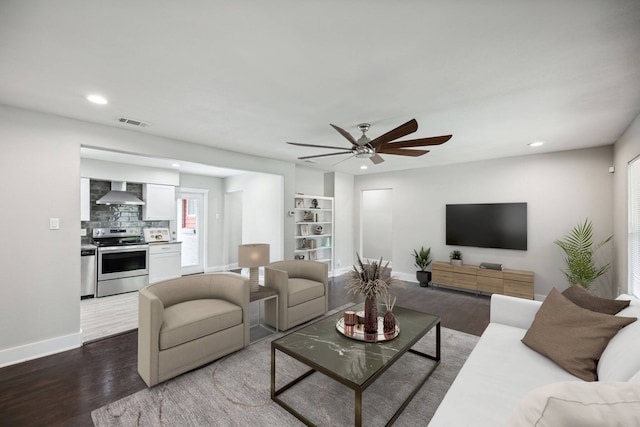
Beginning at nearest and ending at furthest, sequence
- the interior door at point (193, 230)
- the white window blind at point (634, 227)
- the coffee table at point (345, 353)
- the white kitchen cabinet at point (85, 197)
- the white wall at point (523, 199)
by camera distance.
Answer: the coffee table at point (345, 353), the white window blind at point (634, 227), the white wall at point (523, 199), the white kitchen cabinet at point (85, 197), the interior door at point (193, 230)

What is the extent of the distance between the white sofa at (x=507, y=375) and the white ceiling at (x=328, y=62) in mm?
1743

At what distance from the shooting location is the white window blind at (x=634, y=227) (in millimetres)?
3030

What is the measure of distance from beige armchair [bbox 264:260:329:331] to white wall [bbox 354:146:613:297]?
2935mm

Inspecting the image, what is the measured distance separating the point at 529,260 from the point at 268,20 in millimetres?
5383

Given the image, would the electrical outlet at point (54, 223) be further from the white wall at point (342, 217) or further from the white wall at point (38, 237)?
the white wall at point (342, 217)

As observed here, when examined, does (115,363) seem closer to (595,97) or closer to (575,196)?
(595,97)

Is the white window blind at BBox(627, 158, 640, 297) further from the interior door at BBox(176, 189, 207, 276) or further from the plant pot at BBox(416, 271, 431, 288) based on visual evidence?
the interior door at BBox(176, 189, 207, 276)

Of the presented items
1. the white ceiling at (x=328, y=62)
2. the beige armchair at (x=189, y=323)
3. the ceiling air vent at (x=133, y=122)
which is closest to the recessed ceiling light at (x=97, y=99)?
the white ceiling at (x=328, y=62)

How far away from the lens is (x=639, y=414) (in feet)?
2.24

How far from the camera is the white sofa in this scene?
4.37ft

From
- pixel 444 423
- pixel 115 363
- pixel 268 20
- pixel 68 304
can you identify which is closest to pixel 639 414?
pixel 444 423

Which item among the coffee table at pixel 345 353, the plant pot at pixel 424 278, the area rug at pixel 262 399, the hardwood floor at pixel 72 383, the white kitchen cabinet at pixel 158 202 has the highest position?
the white kitchen cabinet at pixel 158 202

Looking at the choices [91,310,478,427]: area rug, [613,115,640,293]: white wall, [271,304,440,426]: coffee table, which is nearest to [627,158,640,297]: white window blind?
[613,115,640,293]: white wall

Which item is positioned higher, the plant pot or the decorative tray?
the decorative tray
